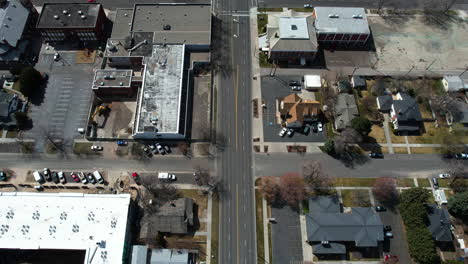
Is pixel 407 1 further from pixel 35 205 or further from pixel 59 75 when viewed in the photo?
pixel 35 205

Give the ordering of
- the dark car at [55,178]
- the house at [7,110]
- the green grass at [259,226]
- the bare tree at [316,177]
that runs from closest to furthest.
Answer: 1. the green grass at [259,226]
2. the dark car at [55,178]
3. the bare tree at [316,177]
4. the house at [7,110]

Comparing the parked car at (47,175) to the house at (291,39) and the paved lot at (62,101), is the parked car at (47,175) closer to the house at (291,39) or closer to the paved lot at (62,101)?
the paved lot at (62,101)

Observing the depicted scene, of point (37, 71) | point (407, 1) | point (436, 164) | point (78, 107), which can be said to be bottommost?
point (436, 164)

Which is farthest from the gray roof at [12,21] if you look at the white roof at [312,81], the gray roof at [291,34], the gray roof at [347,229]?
the gray roof at [347,229]

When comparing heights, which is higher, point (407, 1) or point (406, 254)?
point (407, 1)

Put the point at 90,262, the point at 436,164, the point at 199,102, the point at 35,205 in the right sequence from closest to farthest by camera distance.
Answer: the point at 90,262
the point at 35,205
the point at 436,164
the point at 199,102

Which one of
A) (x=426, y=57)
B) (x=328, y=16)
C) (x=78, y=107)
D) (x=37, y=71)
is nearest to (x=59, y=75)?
(x=37, y=71)

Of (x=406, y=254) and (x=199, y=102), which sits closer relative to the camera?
(x=406, y=254)

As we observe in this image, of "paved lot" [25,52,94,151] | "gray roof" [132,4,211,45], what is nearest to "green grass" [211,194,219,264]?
"paved lot" [25,52,94,151]
